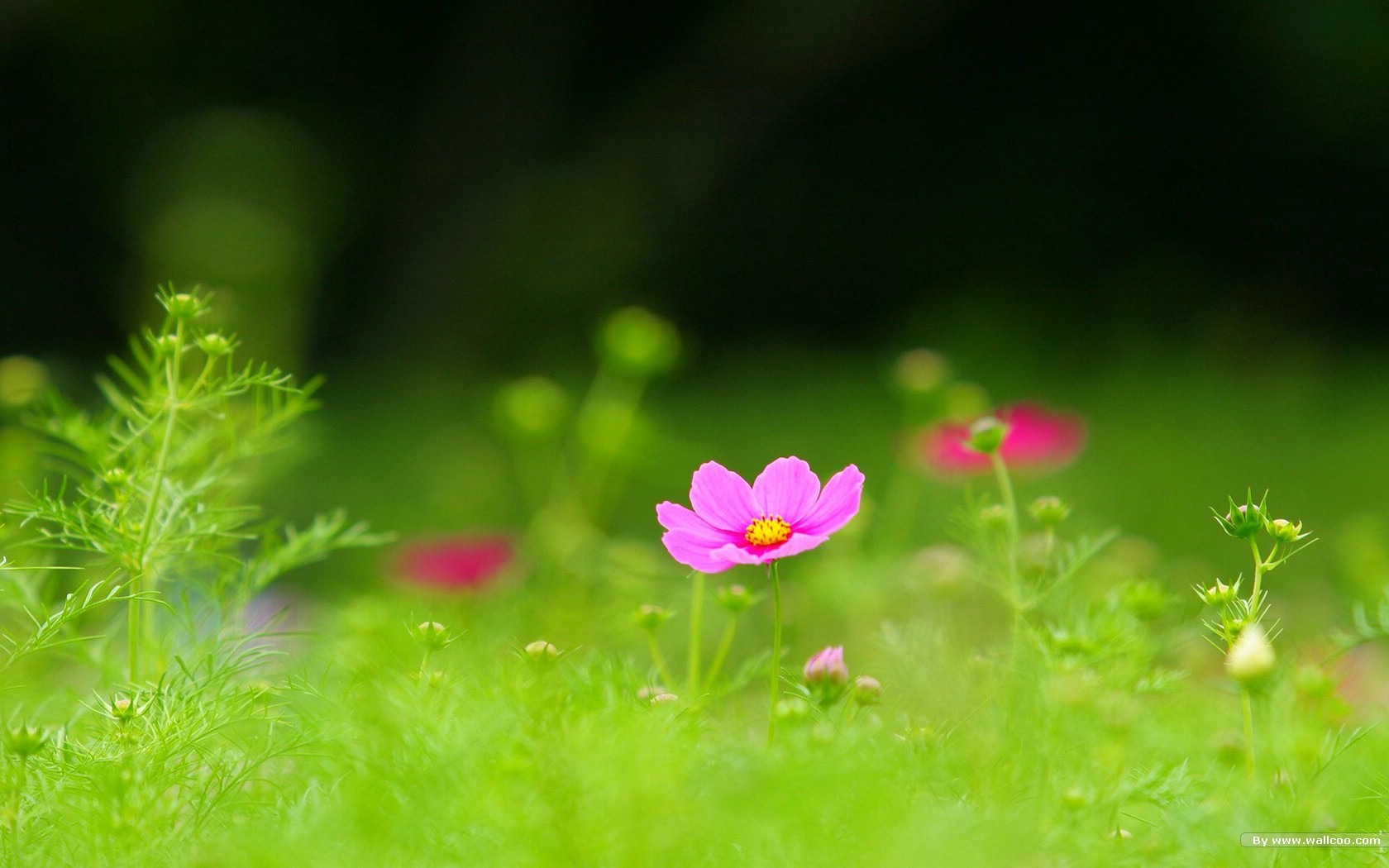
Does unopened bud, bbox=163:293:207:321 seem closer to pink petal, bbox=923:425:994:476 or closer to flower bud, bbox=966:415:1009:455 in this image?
flower bud, bbox=966:415:1009:455

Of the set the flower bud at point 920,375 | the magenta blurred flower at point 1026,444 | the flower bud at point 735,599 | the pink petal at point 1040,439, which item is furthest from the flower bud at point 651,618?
the pink petal at point 1040,439

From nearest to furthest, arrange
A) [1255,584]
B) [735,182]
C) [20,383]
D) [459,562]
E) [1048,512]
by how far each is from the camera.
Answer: [1255,584] < [1048,512] < [20,383] < [459,562] < [735,182]

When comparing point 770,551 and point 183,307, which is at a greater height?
point 183,307

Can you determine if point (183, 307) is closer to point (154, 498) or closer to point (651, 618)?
point (154, 498)

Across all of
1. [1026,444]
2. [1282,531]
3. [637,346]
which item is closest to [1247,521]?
[1282,531]

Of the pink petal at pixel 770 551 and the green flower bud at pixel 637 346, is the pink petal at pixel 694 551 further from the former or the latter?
the green flower bud at pixel 637 346

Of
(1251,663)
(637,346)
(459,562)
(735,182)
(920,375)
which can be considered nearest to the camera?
(1251,663)

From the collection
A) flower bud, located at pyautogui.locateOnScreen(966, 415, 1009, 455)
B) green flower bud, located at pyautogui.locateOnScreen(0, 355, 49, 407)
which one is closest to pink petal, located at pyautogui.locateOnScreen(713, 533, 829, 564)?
flower bud, located at pyautogui.locateOnScreen(966, 415, 1009, 455)
